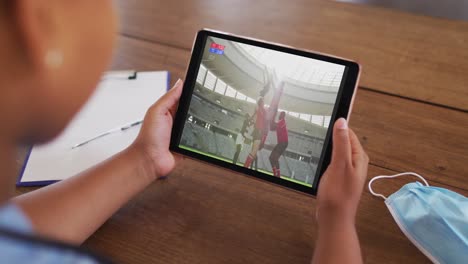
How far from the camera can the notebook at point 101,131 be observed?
26.3 inches

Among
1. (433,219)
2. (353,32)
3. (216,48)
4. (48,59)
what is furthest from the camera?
(353,32)

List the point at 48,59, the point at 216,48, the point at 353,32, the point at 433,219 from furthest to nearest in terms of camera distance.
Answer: the point at 353,32
the point at 216,48
the point at 433,219
the point at 48,59

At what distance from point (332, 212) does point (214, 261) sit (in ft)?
0.57

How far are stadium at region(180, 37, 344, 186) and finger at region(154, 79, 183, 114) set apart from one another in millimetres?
38

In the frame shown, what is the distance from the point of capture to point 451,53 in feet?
2.53

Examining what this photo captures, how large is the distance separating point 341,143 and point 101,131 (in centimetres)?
42

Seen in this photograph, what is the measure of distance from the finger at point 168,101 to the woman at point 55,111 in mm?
201

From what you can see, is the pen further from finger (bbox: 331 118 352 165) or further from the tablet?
finger (bbox: 331 118 352 165)

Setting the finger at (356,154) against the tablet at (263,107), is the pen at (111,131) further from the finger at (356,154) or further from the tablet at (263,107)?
the finger at (356,154)

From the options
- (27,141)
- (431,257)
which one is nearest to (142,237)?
(27,141)

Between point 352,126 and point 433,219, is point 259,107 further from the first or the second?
point 433,219

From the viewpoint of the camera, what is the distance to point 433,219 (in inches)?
21.5

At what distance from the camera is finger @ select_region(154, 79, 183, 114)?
0.66m

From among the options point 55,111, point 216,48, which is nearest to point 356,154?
point 216,48
